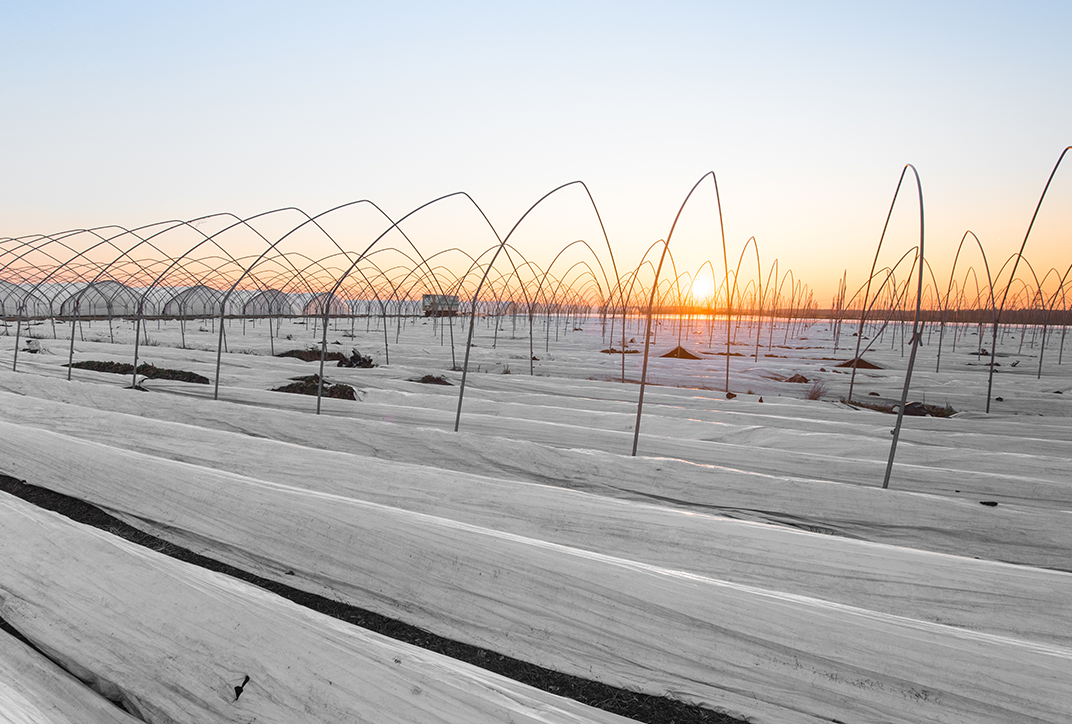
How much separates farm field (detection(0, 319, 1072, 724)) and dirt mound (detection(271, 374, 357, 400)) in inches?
112

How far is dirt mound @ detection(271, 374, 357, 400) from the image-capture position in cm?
771

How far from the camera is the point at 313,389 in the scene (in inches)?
334

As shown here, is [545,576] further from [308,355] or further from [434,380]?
[308,355]

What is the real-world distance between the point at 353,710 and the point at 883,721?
168 cm

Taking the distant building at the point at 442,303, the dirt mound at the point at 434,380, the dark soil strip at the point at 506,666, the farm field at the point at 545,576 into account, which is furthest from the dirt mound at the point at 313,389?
the dark soil strip at the point at 506,666

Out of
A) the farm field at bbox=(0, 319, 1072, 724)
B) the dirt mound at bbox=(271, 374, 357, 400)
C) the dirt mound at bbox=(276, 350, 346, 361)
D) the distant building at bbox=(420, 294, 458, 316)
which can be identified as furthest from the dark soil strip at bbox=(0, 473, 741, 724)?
the dirt mound at bbox=(276, 350, 346, 361)

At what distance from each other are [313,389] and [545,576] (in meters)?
7.15

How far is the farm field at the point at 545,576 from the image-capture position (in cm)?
177

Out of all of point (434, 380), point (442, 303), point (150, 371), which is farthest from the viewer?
point (442, 303)

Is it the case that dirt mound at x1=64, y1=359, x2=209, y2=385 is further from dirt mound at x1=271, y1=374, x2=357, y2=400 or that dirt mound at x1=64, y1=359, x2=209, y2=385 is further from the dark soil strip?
the dark soil strip

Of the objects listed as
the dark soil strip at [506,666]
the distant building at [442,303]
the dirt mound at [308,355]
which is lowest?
the dark soil strip at [506,666]

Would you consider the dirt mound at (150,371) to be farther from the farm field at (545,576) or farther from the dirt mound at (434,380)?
the farm field at (545,576)

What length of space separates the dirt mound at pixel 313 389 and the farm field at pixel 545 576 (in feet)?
9.33

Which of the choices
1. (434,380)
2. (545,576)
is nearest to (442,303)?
(434,380)
